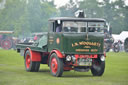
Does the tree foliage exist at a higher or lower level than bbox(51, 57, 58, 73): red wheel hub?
higher

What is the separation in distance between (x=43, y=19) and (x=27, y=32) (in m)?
7.57

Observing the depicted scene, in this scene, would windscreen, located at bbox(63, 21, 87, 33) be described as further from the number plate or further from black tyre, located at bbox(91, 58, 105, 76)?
black tyre, located at bbox(91, 58, 105, 76)

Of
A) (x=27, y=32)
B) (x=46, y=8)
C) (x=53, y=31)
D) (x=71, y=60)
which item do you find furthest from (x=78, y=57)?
(x=46, y=8)

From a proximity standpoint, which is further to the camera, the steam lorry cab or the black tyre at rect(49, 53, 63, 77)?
the steam lorry cab

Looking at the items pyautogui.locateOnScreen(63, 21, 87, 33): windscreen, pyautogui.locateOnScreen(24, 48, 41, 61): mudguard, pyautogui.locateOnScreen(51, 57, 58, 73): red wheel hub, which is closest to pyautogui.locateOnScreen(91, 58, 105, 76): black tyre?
pyautogui.locateOnScreen(63, 21, 87, 33): windscreen

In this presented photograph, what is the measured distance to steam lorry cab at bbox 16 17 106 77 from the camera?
13195 millimetres

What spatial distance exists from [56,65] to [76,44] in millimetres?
957

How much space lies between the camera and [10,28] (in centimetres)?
10075

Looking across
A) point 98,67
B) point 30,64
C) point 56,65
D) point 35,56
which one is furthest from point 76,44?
point 30,64

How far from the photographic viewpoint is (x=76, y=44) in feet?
43.5

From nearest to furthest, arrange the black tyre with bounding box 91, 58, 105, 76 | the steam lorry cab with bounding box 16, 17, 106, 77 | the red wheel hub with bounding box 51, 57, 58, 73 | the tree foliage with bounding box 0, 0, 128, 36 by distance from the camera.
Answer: the steam lorry cab with bounding box 16, 17, 106, 77, the red wheel hub with bounding box 51, 57, 58, 73, the black tyre with bounding box 91, 58, 105, 76, the tree foliage with bounding box 0, 0, 128, 36

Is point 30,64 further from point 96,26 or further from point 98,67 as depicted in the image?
point 96,26

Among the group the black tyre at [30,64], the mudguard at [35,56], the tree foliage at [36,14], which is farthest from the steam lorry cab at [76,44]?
the tree foliage at [36,14]

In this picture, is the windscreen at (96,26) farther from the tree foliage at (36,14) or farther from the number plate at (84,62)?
the tree foliage at (36,14)
